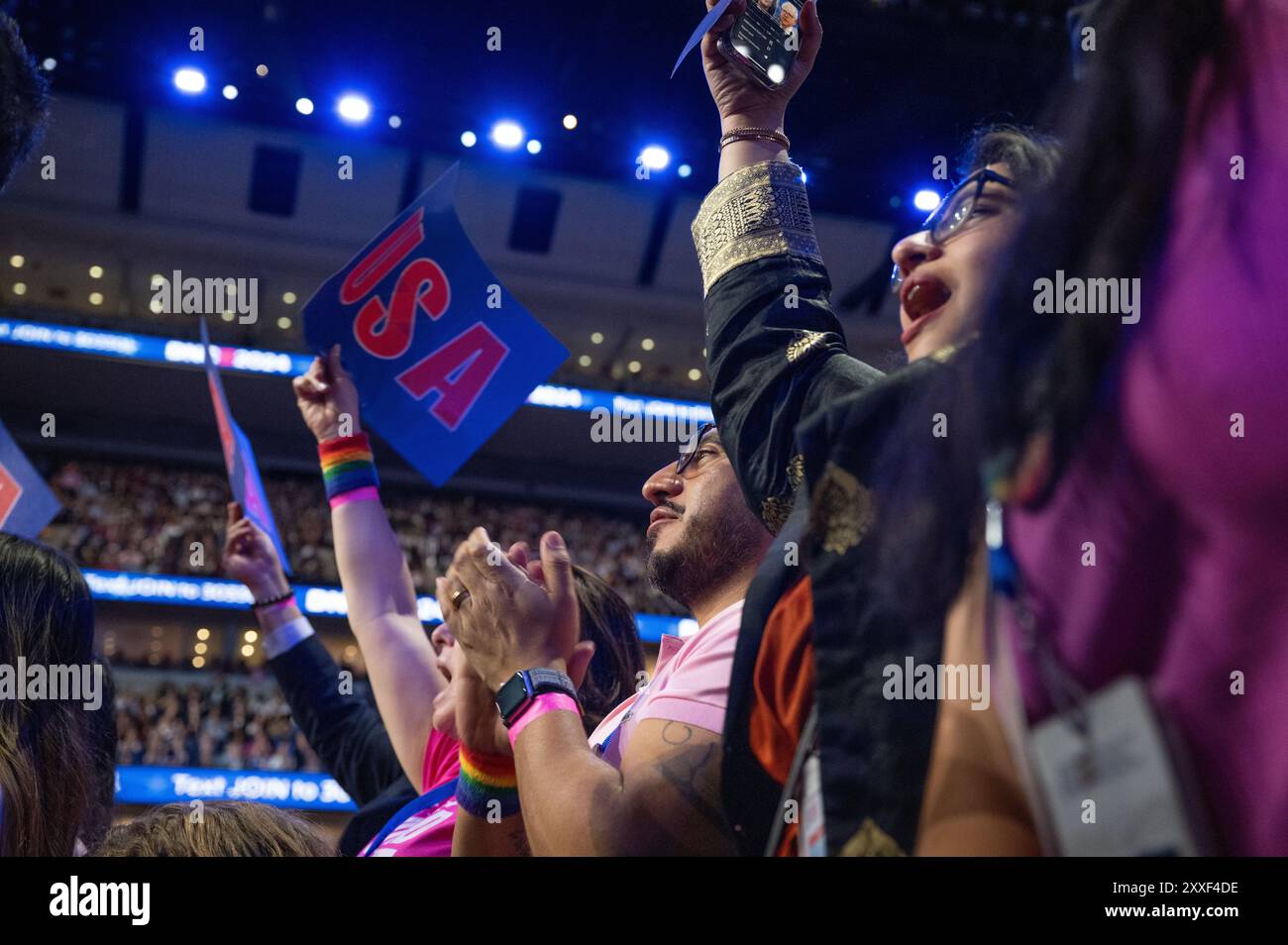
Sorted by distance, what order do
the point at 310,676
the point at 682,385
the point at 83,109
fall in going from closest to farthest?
the point at 310,676 < the point at 83,109 < the point at 682,385

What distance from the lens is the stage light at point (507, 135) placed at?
767 cm

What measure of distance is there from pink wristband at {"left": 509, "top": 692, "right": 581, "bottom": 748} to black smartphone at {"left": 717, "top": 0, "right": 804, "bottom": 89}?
0.58m

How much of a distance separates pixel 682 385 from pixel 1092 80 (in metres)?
11.5

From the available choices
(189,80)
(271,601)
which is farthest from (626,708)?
(189,80)

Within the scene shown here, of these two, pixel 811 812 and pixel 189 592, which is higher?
pixel 189 592

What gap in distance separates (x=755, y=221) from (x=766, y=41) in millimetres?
218

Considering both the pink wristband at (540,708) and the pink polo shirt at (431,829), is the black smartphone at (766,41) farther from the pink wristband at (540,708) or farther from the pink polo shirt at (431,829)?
the pink polo shirt at (431,829)

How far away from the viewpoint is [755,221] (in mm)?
896

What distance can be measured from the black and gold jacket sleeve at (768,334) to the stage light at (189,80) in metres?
7.51

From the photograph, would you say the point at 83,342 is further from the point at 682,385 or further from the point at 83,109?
the point at 682,385

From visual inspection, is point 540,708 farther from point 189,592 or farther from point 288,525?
point 288,525
